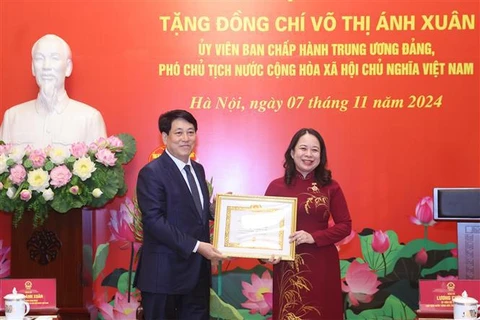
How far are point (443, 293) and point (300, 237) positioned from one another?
2.69 feet

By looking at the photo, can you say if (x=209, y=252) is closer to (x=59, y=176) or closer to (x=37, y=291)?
(x=37, y=291)

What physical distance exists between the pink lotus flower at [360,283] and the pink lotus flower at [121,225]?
1.44 metres

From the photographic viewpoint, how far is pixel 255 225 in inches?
119

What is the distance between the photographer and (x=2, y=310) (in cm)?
229

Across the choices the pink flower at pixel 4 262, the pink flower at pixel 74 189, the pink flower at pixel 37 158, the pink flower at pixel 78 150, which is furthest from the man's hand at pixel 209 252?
the pink flower at pixel 4 262

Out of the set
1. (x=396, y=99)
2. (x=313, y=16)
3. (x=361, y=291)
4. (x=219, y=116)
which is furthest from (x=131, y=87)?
(x=361, y=291)

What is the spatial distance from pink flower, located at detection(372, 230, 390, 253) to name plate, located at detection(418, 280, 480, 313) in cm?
193

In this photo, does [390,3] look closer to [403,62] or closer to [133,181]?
[403,62]

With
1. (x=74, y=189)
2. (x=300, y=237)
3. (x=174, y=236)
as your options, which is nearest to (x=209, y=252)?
(x=174, y=236)

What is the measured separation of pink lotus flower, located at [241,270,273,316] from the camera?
4297mm

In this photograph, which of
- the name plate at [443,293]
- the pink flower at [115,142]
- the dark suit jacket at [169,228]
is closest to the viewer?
the name plate at [443,293]

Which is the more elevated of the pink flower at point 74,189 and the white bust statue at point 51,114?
the white bust statue at point 51,114

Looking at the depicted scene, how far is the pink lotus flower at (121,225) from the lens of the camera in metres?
4.29

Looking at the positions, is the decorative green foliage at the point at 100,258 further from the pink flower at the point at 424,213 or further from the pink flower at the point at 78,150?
the pink flower at the point at 424,213
